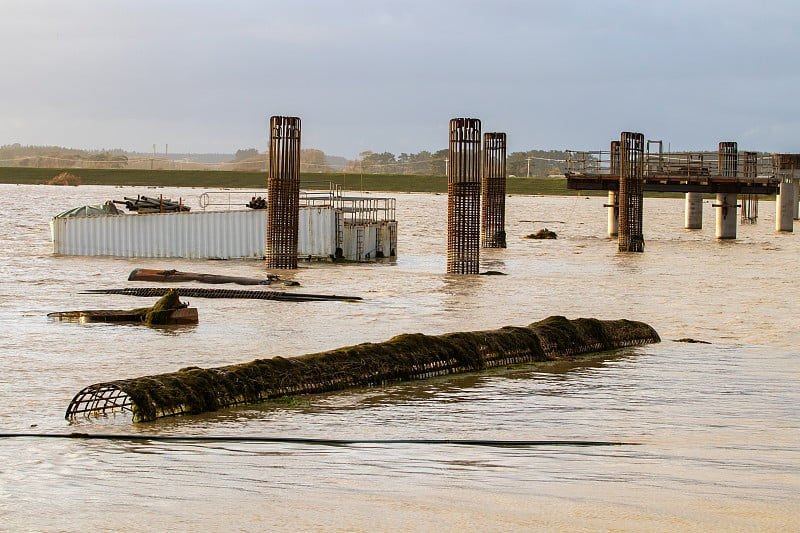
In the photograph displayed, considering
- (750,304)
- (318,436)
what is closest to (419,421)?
(318,436)

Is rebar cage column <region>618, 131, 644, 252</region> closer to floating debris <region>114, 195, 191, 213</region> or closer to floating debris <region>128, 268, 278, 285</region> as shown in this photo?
floating debris <region>114, 195, 191, 213</region>

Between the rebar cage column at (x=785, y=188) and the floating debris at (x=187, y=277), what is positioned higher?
the rebar cage column at (x=785, y=188)

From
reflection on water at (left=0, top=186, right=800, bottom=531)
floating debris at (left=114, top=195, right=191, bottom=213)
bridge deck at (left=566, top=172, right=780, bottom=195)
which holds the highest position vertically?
bridge deck at (left=566, top=172, right=780, bottom=195)

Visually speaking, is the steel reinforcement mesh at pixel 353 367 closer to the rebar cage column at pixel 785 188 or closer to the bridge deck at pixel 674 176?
the bridge deck at pixel 674 176

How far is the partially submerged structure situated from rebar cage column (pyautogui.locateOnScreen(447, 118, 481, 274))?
5.63m

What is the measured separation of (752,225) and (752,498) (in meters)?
65.4

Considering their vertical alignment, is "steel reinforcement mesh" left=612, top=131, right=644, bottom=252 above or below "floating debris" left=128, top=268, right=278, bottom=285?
above

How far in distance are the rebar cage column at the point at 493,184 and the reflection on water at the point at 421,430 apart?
21.7 meters

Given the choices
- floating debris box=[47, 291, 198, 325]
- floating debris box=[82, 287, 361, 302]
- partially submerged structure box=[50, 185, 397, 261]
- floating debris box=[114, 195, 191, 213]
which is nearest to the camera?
floating debris box=[47, 291, 198, 325]

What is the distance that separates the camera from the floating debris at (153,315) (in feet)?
62.3

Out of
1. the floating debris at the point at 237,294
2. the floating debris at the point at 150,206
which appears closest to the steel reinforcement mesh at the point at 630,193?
the floating debris at the point at 150,206

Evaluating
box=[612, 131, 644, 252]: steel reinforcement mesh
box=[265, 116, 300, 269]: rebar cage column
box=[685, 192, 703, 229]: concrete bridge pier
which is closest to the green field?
box=[685, 192, 703, 229]: concrete bridge pier

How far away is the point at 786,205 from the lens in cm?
5919

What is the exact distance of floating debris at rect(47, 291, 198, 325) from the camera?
1898cm
